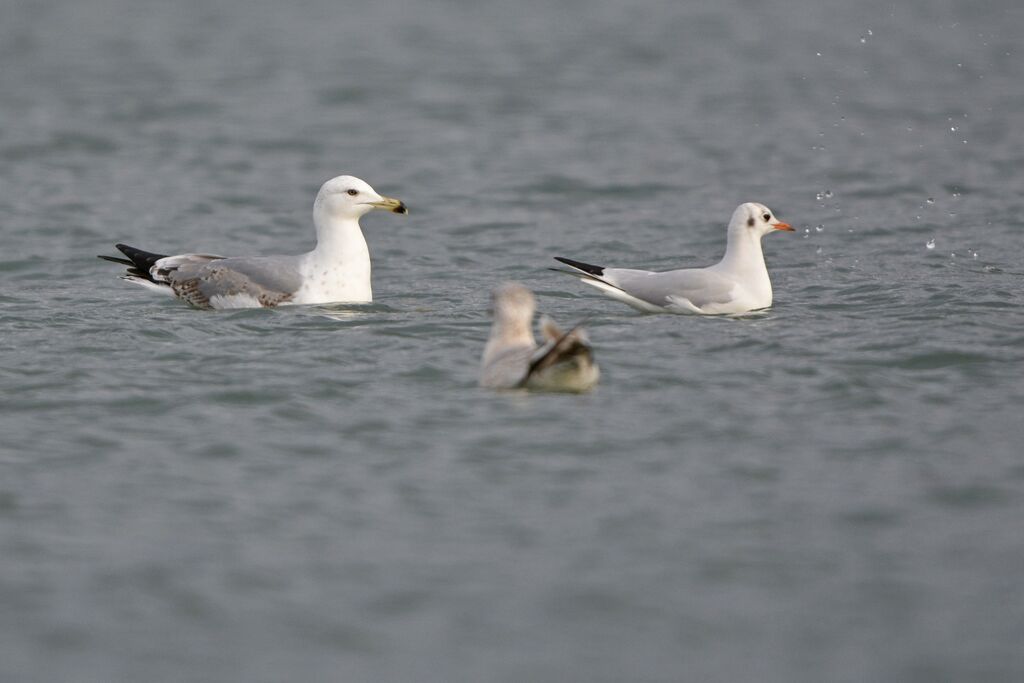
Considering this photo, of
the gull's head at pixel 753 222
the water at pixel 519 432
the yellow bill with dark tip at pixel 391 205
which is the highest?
the yellow bill with dark tip at pixel 391 205

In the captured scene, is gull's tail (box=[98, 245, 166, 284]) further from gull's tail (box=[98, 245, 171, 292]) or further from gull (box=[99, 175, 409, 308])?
gull (box=[99, 175, 409, 308])

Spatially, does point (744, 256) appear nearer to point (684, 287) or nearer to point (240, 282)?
point (684, 287)

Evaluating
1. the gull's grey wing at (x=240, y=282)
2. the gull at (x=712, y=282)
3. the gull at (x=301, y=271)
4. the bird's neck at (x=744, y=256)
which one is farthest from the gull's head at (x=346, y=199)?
the bird's neck at (x=744, y=256)

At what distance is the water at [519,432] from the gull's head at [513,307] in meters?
0.45

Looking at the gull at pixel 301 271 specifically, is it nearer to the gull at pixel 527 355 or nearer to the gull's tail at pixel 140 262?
the gull's tail at pixel 140 262

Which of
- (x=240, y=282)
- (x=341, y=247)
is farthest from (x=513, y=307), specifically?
(x=240, y=282)

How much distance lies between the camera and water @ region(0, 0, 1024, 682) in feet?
20.1

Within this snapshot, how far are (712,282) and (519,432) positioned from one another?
3.07 metres

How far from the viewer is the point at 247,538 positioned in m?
7.02

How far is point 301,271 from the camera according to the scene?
11.5 m

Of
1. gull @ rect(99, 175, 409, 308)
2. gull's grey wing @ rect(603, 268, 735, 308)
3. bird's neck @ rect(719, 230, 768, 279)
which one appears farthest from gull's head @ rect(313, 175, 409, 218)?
bird's neck @ rect(719, 230, 768, 279)

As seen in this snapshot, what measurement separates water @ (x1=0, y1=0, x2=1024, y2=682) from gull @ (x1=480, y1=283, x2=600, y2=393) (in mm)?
157

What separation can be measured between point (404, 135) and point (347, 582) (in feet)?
50.4

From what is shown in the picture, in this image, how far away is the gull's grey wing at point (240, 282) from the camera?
11.3 metres
